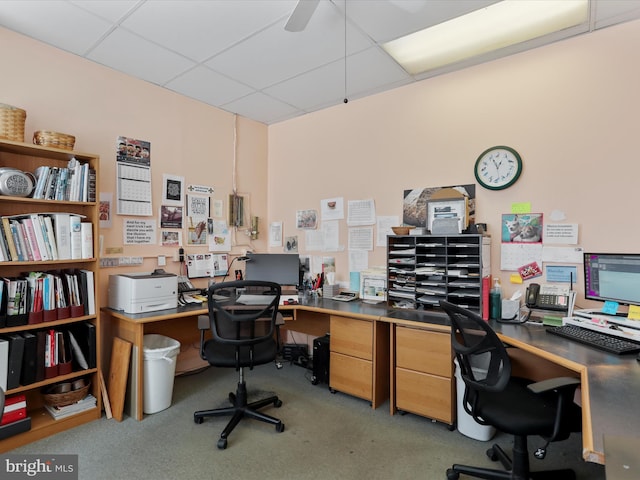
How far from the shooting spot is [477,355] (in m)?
1.76

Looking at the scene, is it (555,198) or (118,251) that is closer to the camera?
(555,198)

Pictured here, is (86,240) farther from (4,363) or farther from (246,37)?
(246,37)

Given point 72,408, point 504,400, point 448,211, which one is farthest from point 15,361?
point 448,211

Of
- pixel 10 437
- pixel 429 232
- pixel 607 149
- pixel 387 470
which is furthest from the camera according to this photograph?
pixel 429 232

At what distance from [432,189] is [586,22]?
144cm

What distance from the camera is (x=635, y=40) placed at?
2.19 metres

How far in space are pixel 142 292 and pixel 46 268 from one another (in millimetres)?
700

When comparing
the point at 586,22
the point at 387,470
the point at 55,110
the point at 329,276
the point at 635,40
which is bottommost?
the point at 387,470

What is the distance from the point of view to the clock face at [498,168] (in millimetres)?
2586

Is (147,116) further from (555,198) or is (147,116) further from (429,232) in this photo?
(555,198)

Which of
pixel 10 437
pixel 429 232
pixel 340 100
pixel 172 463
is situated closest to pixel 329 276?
pixel 429 232

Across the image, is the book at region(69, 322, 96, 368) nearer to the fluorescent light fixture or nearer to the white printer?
the white printer

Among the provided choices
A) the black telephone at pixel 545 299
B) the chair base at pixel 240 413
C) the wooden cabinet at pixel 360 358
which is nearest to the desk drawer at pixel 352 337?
the wooden cabinet at pixel 360 358

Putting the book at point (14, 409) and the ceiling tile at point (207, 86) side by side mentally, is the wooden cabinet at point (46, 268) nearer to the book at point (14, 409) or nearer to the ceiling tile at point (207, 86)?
the book at point (14, 409)
